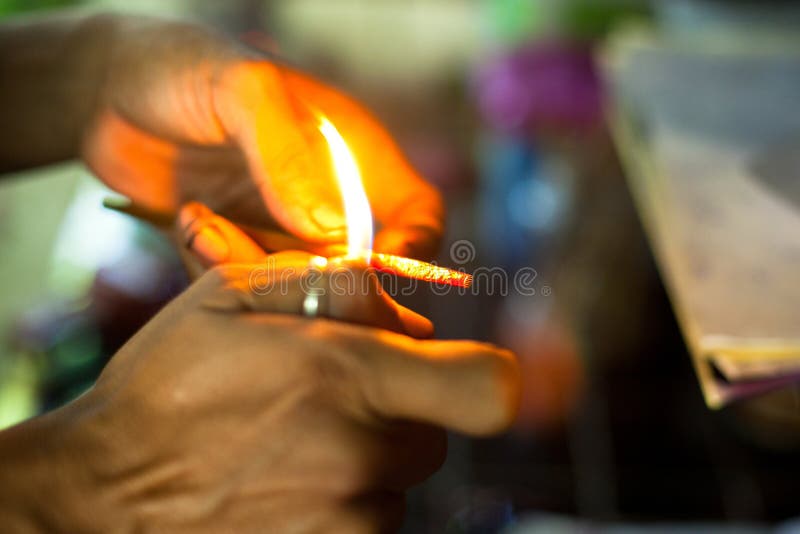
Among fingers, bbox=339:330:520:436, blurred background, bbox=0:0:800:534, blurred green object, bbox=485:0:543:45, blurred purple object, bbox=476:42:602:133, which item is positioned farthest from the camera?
blurred green object, bbox=485:0:543:45

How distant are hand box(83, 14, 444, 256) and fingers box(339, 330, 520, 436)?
0.34ft

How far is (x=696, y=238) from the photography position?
20.4 inches

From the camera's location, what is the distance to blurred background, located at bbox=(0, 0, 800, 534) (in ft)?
2.26

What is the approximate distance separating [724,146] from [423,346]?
1.56ft

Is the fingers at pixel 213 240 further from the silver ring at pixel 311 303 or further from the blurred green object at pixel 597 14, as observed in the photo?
the blurred green object at pixel 597 14

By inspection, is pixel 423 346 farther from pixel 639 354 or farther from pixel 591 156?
pixel 591 156

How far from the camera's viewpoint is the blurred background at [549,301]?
27.1 inches

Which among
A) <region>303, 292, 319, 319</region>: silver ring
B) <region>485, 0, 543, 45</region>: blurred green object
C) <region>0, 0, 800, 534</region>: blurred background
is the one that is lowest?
<region>0, 0, 800, 534</region>: blurred background

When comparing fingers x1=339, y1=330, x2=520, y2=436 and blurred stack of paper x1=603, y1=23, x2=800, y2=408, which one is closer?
fingers x1=339, y1=330, x2=520, y2=436

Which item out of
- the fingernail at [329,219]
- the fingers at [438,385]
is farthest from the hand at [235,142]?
the fingers at [438,385]

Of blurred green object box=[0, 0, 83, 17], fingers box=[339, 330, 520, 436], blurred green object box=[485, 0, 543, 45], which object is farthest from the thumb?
blurred green object box=[485, 0, 543, 45]

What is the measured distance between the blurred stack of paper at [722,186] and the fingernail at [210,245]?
300 millimetres

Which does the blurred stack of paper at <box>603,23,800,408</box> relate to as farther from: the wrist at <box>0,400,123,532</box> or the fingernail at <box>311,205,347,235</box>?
the wrist at <box>0,400,123,532</box>

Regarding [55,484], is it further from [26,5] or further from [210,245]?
[26,5]
